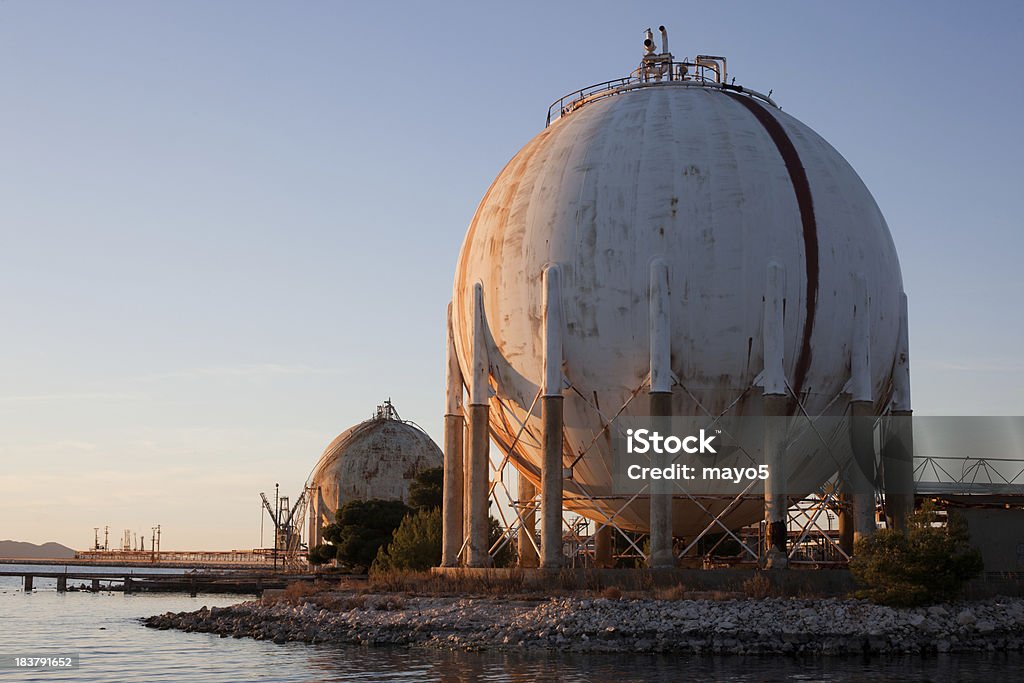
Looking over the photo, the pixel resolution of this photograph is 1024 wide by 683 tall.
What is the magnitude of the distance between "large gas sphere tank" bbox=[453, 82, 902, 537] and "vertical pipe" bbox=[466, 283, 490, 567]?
0.46 metres

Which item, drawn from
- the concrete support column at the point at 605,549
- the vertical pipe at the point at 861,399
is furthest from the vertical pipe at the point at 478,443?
the vertical pipe at the point at 861,399

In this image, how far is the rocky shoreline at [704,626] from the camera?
32.0 m

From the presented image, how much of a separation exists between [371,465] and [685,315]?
207 feet

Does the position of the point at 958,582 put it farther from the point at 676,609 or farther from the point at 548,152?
the point at 548,152

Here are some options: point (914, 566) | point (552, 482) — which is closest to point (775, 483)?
point (914, 566)

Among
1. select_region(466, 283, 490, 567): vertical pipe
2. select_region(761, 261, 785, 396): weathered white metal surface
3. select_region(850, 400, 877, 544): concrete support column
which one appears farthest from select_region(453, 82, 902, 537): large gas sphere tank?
select_region(850, 400, 877, 544): concrete support column

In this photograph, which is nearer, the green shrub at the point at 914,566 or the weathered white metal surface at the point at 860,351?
the green shrub at the point at 914,566

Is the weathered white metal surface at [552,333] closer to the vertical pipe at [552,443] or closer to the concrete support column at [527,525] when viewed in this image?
the vertical pipe at [552,443]

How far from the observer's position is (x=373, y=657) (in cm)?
3253

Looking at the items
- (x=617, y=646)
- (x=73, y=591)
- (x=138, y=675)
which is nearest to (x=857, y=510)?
(x=617, y=646)

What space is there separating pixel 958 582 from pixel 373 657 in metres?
16.1

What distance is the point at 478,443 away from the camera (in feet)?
133

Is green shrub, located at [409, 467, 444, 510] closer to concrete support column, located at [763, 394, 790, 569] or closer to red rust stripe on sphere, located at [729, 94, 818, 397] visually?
concrete support column, located at [763, 394, 790, 569]

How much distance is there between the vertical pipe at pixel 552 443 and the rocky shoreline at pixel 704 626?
2332mm
